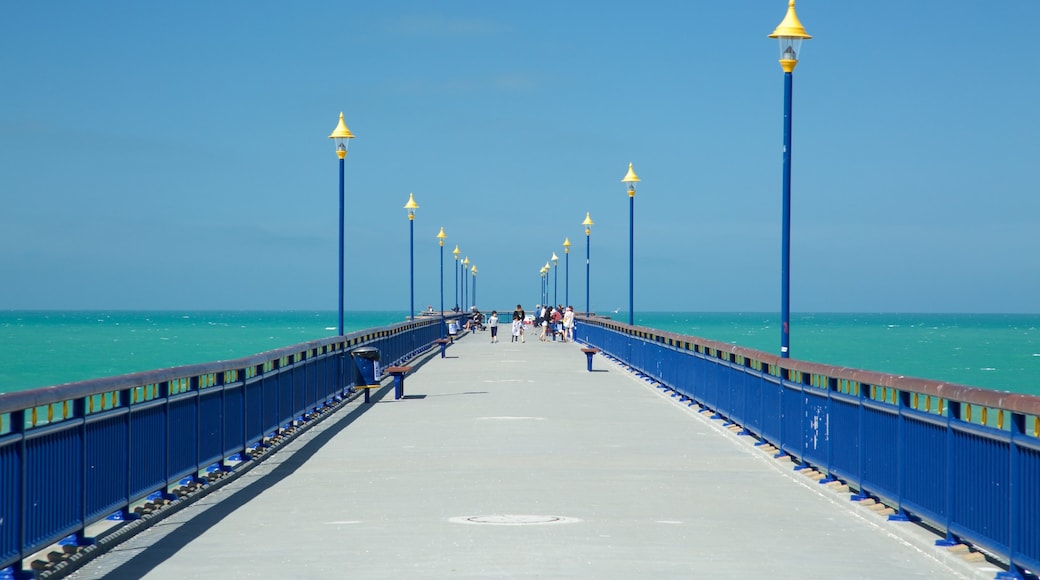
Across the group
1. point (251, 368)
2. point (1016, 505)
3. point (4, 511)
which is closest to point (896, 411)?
point (1016, 505)

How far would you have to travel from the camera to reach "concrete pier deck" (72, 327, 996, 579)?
32.5ft

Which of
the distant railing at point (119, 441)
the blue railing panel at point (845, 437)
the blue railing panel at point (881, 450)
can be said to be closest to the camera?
the distant railing at point (119, 441)

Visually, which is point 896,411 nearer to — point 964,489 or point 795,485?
point 964,489

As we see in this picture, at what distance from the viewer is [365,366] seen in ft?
93.0

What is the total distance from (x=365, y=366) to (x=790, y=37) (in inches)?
461

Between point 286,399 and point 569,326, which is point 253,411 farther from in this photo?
point 569,326

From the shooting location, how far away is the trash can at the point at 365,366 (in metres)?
28.3

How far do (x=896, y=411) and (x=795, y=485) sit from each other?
3.23 m

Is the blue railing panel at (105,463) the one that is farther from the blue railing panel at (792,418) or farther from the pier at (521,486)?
the blue railing panel at (792,418)

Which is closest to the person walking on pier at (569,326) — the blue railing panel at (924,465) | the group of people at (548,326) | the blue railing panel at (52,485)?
the group of people at (548,326)

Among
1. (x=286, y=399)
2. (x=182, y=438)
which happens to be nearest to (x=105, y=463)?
(x=182, y=438)

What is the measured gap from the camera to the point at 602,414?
24125 mm

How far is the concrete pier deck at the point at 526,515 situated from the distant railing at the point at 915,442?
11.1 inches

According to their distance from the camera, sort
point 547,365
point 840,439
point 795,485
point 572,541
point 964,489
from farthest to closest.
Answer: point 547,365
point 795,485
point 840,439
point 572,541
point 964,489
